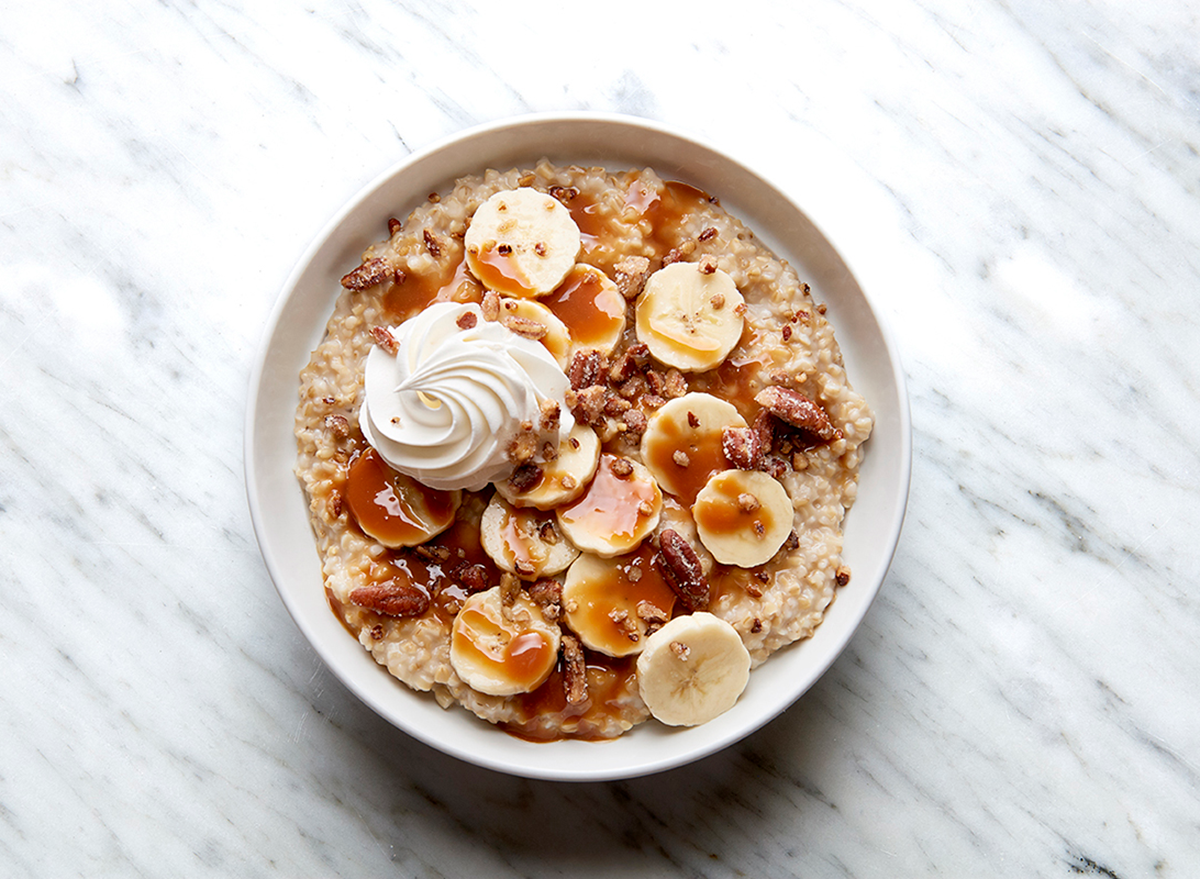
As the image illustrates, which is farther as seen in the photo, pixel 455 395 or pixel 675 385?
pixel 675 385

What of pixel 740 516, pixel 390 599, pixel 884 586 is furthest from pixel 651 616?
pixel 884 586

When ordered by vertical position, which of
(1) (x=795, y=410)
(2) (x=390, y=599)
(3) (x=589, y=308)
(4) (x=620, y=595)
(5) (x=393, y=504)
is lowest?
(2) (x=390, y=599)

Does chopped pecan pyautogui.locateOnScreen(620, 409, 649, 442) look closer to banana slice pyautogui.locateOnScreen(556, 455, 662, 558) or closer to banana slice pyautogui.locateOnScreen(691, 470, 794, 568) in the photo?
banana slice pyautogui.locateOnScreen(556, 455, 662, 558)

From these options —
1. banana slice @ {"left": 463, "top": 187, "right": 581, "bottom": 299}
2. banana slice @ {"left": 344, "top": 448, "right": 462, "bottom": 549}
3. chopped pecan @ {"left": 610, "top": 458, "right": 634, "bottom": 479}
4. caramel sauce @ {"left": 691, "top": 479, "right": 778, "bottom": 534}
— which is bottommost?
banana slice @ {"left": 344, "top": 448, "right": 462, "bottom": 549}

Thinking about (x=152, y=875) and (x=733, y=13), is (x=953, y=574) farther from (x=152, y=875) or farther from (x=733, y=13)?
(x=152, y=875)

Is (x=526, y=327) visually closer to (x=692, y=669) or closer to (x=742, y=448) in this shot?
(x=742, y=448)

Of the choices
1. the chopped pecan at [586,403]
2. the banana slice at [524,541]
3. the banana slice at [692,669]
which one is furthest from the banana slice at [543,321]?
the banana slice at [692,669]

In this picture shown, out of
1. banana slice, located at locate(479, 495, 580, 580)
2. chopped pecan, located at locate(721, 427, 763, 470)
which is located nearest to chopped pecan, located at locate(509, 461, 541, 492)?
banana slice, located at locate(479, 495, 580, 580)
